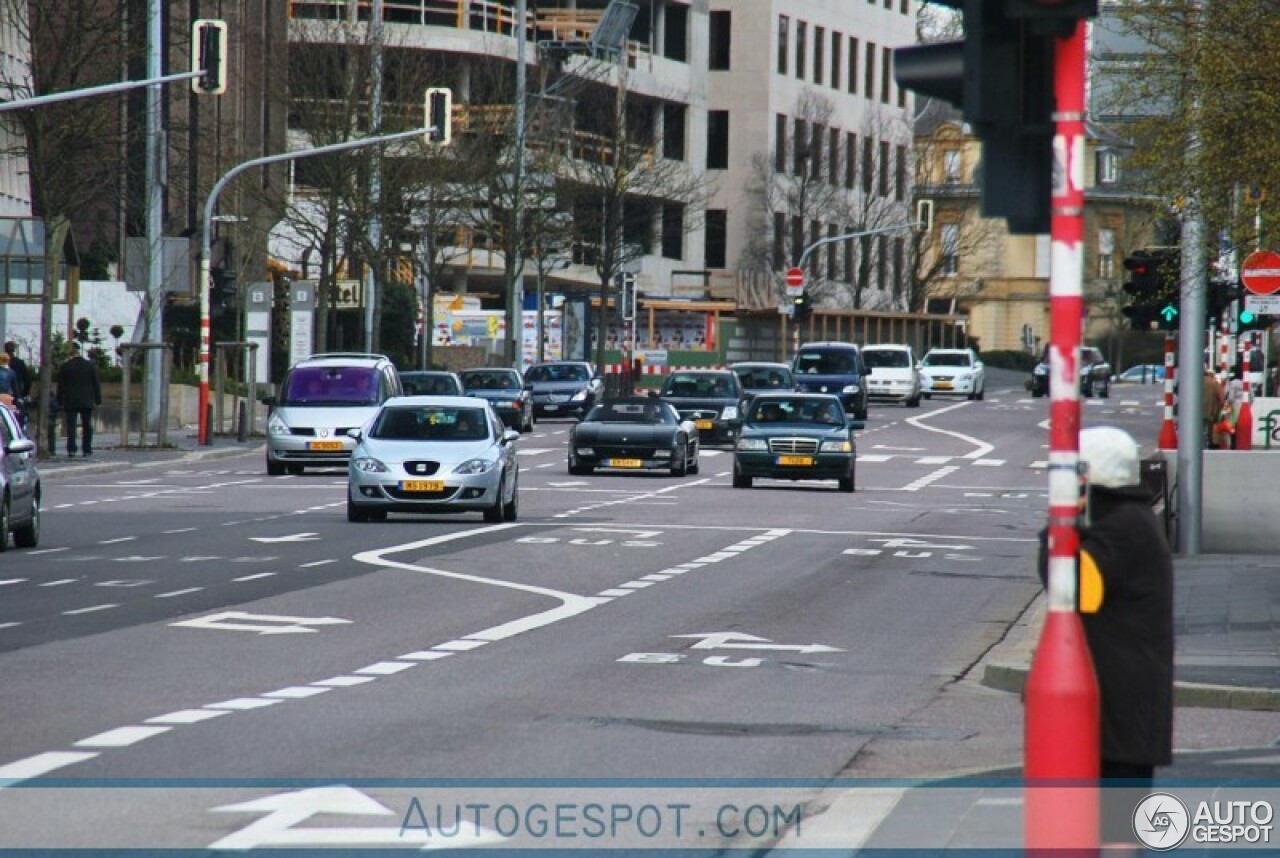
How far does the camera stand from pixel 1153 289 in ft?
89.9

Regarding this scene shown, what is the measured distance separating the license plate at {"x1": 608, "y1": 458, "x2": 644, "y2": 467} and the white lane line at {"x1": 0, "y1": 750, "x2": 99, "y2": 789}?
33.4 metres

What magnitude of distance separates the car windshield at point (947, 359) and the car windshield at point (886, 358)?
372 inches

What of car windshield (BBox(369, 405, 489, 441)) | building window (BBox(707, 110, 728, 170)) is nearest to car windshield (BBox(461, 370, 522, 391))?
car windshield (BBox(369, 405, 489, 441))

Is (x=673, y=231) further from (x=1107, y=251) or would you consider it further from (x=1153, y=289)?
(x=1153, y=289)

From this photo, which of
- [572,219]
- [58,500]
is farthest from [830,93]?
[58,500]

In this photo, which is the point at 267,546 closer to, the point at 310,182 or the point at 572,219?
the point at 310,182

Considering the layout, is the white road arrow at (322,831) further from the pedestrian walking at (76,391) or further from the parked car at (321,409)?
the pedestrian walking at (76,391)

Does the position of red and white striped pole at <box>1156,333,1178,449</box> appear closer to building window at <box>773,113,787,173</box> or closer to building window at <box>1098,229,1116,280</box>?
building window at <box>773,113,787,173</box>

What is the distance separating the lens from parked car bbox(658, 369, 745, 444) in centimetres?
5641

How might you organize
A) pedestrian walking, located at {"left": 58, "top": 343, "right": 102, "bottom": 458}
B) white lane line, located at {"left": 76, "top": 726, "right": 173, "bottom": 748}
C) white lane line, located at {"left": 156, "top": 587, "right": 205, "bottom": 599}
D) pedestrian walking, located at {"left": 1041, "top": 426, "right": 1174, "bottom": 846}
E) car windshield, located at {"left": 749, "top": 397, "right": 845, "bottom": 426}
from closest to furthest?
pedestrian walking, located at {"left": 1041, "top": 426, "right": 1174, "bottom": 846}, white lane line, located at {"left": 76, "top": 726, "right": 173, "bottom": 748}, white lane line, located at {"left": 156, "top": 587, "right": 205, "bottom": 599}, car windshield, located at {"left": 749, "top": 397, "right": 845, "bottom": 426}, pedestrian walking, located at {"left": 58, "top": 343, "right": 102, "bottom": 458}

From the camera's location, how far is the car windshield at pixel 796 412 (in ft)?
139

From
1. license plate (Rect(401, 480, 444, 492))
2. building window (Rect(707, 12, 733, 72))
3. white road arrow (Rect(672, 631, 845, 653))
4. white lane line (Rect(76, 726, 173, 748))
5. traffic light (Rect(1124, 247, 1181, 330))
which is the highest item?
building window (Rect(707, 12, 733, 72))

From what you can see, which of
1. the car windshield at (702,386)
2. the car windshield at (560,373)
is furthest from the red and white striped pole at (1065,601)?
the car windshield at (560,373)

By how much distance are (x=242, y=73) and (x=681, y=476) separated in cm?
3704
